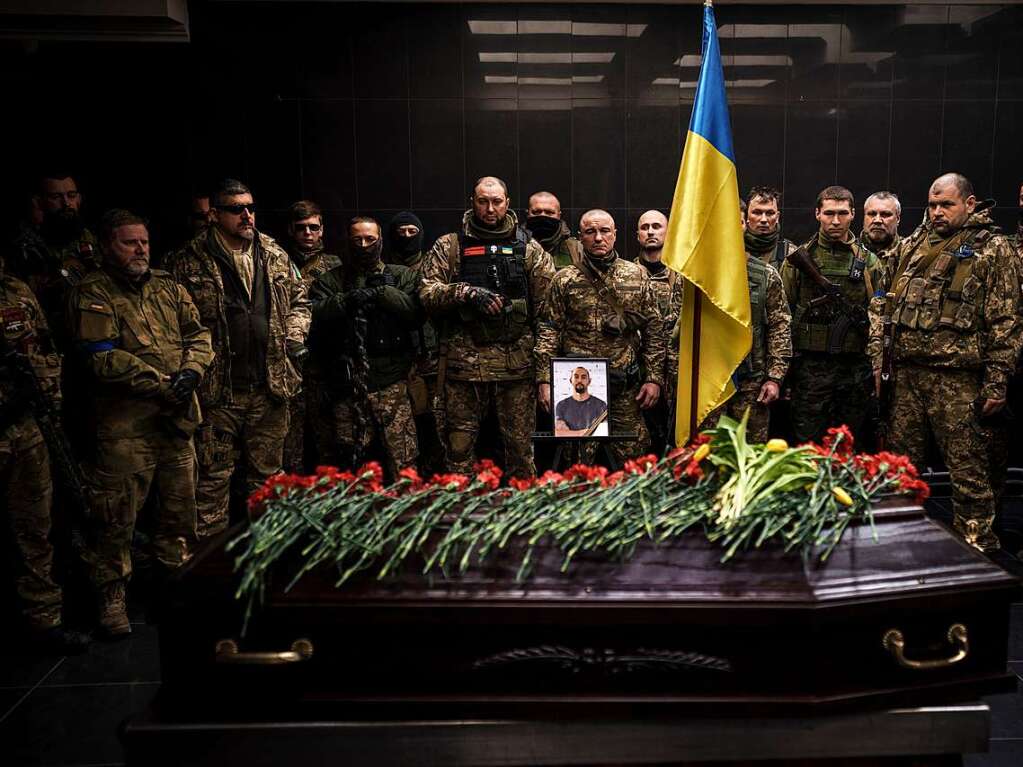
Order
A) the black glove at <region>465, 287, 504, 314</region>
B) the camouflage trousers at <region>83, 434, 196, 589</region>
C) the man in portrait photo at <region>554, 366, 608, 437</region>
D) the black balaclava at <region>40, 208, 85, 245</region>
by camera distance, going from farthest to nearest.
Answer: the black balaclava at <region>40, 208, 85, 245</region>, the black glove at <region>465, 287, 504, 314</region>, the man in portrait photo at <region>554, 366, 608, 437</region>, the camouflage trousers at <region>83, 434, 196, 589</region>

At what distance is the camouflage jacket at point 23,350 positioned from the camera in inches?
128

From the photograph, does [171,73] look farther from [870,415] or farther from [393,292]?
[870,415]

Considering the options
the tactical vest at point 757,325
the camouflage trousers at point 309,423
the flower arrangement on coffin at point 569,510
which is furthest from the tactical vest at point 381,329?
the flower arrangement on coffin at point 569,510

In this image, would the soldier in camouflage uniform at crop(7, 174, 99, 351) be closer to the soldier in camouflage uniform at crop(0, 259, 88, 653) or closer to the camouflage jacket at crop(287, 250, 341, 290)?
the soldier in camouflage uniform at crop(0, 259, 88, 653)

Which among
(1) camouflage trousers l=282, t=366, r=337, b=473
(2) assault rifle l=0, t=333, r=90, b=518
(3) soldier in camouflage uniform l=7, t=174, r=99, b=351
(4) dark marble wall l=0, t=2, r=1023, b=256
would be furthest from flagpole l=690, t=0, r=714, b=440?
(4) dark marble wall l=0, t=2, r=1023, b=256

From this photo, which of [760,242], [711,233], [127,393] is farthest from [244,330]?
[760,242]

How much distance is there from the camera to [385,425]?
4633 millimetres

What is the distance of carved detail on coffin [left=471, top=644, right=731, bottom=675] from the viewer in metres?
1.66

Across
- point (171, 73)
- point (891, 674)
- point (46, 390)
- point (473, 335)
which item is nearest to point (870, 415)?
point (473, 335)

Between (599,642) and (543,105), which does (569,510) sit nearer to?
(599,642)

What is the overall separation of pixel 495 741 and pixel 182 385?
7.79 ft

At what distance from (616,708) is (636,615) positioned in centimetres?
19

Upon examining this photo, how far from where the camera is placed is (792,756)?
1.66m

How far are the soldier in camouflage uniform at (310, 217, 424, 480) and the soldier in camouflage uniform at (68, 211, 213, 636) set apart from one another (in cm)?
101
